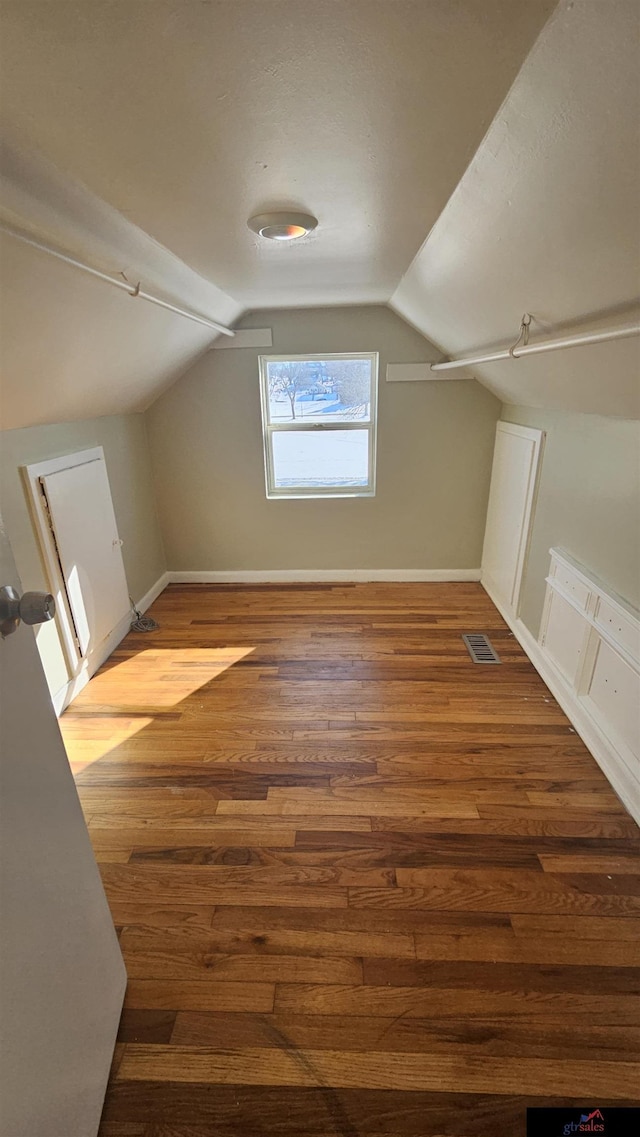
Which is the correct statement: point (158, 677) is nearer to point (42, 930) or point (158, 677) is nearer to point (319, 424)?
point (42, 930)

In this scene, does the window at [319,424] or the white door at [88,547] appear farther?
the window at [319,424]

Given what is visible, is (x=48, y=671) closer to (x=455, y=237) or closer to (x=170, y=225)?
(x=170, y=225)

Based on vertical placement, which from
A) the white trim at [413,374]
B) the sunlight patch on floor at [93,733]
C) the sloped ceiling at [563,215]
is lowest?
the sunlight patch on floor at [93,733]

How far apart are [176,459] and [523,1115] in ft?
11.3

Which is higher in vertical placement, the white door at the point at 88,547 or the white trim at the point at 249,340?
the white trim at the point at 249,340

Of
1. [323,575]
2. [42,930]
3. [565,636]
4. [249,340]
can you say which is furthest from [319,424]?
[42,930]

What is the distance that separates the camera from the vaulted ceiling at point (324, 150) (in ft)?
2.31

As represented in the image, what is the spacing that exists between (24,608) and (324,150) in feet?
3.78

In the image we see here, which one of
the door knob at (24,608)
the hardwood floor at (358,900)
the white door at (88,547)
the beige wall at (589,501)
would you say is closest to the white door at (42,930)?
the door knob at (24,608)

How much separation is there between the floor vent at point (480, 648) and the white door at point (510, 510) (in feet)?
0.88

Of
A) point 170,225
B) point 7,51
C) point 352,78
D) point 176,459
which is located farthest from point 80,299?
point 176,459

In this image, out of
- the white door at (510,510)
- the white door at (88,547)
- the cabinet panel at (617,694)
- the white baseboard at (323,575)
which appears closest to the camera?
the cabinet panel at (617,694)

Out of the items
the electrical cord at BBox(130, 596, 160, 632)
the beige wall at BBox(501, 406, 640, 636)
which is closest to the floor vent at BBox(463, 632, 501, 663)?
the beige wall at BBox(501, 406, 640, 636)

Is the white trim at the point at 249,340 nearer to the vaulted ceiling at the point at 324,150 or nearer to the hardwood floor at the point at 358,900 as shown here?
the vaulted ceiling at the point at 324,150
